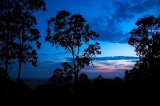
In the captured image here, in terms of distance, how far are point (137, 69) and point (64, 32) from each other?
20.4m

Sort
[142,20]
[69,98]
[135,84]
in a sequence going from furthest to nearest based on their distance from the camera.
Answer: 1. [142,20]
2. [69,98]
3. [135,84]

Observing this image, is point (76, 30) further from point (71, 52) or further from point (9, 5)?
point (9, 5)

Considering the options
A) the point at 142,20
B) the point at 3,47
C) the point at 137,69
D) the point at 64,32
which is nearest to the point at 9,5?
the point at 3,47

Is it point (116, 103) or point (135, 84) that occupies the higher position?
point (135, 84)

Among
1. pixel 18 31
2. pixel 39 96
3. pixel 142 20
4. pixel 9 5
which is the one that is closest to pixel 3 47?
pixel 18 31

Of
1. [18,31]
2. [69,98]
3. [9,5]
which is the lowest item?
[69,98]

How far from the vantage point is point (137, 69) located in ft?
151

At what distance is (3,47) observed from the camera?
25641mm

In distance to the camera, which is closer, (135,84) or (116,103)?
(116,103)

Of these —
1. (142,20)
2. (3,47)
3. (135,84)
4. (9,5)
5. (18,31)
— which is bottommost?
(135,84)

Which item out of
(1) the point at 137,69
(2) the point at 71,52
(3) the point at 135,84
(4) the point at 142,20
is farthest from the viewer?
(1) the point at 137,69

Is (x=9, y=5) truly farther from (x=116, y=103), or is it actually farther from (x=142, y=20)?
(x=142, y=20)

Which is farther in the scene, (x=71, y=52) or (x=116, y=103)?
(x=71, y=52)

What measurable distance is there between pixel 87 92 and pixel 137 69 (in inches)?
644
